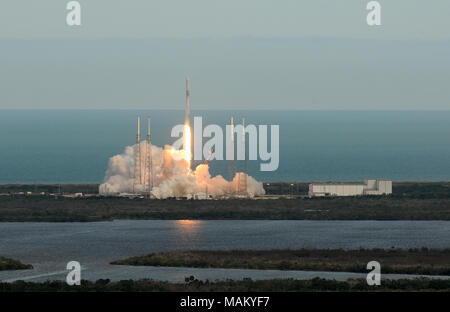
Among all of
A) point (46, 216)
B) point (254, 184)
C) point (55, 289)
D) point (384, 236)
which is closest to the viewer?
point (55, 289)

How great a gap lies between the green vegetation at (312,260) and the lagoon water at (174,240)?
2.38 m

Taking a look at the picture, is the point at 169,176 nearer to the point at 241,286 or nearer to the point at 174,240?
the point at 174,240

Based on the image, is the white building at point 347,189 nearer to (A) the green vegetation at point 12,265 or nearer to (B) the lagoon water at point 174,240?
(B) the lagoon water at point 174,240

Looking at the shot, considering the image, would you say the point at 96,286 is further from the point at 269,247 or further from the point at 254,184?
the point at 254,184

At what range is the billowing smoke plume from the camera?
520 ft

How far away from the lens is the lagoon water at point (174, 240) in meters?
90.7

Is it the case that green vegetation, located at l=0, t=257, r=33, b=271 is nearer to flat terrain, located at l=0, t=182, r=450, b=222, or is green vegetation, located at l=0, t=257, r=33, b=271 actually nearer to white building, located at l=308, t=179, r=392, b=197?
flat terrain, located at l=0, t=182, r=450, b=222

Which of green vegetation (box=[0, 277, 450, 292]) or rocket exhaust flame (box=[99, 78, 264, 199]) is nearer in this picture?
green vegetation (box=[0, 277, 450, 292])

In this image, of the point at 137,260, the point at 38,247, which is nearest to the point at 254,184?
the point at 38,247

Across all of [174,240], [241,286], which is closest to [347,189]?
[174,240]

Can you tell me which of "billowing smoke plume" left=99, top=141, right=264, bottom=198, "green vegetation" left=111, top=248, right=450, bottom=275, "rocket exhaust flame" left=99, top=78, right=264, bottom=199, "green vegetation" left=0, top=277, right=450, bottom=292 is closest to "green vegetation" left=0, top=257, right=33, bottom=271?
"green vegetation" left=111, top=248, right=450, bottom=275

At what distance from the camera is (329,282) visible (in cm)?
8106

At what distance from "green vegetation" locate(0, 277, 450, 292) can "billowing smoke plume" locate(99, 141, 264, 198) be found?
75.6 m
